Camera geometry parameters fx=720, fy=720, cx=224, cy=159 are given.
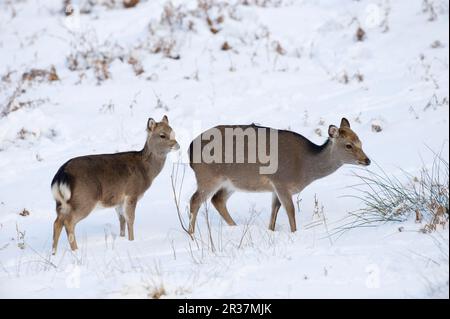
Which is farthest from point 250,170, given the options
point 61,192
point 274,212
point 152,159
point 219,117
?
point 219,117

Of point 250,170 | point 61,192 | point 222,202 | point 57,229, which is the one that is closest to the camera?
point 61,192

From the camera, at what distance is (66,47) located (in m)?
16.9

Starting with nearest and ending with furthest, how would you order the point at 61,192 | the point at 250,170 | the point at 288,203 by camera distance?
the point at 61,192, the point at 288,203, the point at 250,170

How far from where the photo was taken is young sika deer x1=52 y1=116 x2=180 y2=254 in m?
8.93

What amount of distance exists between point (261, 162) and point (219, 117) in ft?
14.3

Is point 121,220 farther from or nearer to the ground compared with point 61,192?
nearer to the ground

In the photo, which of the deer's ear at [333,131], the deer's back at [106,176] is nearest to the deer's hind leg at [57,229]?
the deer's back at [106,176]

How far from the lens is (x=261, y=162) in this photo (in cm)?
962

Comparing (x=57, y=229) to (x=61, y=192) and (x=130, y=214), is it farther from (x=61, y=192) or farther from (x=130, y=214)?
(x=130, y=214)

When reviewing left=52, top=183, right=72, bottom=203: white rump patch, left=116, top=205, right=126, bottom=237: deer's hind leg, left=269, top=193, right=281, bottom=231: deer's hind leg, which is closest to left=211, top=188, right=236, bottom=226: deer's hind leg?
left=269, top=193, right=281, bottom=231: deer's hind leg

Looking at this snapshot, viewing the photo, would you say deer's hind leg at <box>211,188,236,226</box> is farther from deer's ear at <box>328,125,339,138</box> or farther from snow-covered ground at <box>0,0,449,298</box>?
deer's ear at <box>328,125,339,138</box>

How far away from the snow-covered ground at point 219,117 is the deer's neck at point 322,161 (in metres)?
0.58

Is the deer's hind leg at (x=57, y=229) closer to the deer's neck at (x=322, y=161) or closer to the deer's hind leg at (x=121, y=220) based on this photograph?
the deer's hind leg at (x=121, y=220)
